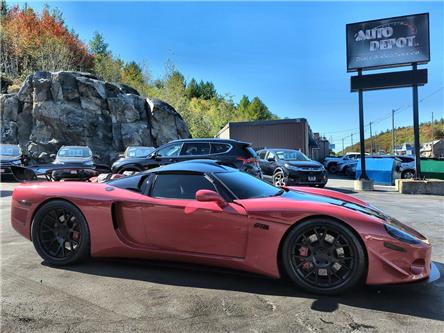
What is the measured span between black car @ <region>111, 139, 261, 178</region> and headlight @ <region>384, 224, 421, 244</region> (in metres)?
6.61

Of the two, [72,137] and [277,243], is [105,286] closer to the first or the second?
[277,243]

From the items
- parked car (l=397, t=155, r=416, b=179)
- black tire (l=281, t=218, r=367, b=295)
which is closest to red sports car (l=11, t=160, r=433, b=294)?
black tire (l=281, t=218, r=367, b=295)

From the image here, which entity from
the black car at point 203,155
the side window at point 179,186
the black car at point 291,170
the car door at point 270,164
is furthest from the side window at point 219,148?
the side window at point 179,186

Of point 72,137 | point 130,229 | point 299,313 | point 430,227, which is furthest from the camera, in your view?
point 72,137

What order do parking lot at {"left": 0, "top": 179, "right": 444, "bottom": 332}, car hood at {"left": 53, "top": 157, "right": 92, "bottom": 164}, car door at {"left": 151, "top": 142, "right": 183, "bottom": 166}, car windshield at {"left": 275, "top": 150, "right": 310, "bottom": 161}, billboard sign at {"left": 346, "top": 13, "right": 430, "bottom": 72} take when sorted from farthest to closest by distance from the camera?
car hood at {"left": 53, "top": 157, "right": 92, "bottom": 164}, billboard sign at {"left": 346, "top": 13, "right": 430, "bottom": 72}, car windshield at {"left": 275, "top": 150, "right": 310, "bottom": 161}, car door at {"left": 151, "top": 142, "right": 183, "bottom": 166}, parking lot at {"left": 0, "top": 179, "right": 444, "bottom": 332}

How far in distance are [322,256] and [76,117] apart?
27.0 meters

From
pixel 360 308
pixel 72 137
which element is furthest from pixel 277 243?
pixel 72 137

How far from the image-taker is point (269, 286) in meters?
4.00

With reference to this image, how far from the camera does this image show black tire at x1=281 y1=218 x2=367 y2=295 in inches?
146

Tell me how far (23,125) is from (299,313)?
1113 inches

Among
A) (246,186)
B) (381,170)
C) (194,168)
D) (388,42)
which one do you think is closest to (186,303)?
(246,186)

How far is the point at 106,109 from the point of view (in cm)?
3045

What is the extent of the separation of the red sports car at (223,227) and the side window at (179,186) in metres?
0.01

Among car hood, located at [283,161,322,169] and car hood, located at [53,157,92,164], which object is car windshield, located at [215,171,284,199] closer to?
car hood, located at [283,161,322,169]
